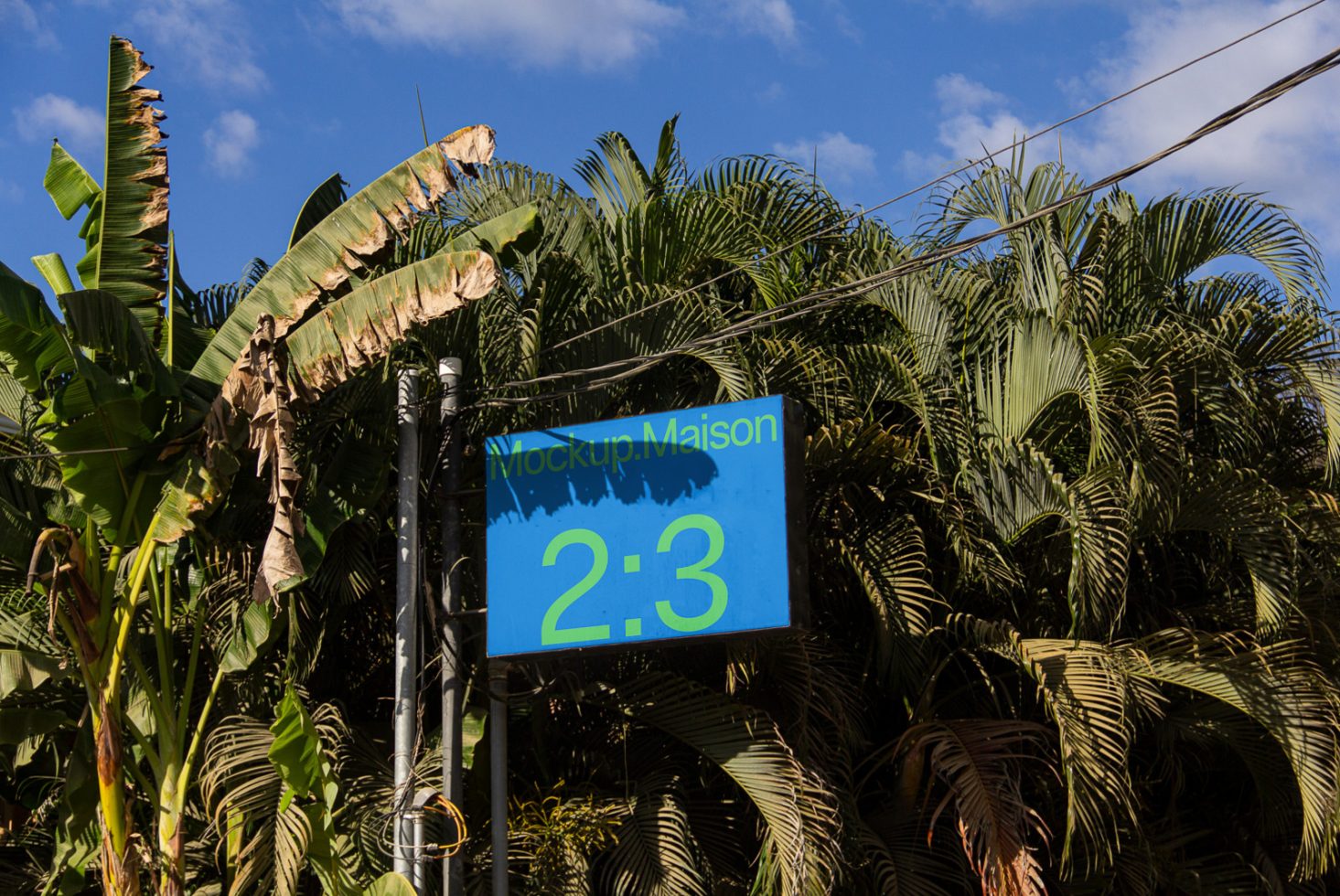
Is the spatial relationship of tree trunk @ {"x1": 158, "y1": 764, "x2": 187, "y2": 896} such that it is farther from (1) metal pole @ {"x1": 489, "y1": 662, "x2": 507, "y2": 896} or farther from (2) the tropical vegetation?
(1) metal pole @ {"x1": 489, "y1": 662, "x2": 507, "y2": 896}

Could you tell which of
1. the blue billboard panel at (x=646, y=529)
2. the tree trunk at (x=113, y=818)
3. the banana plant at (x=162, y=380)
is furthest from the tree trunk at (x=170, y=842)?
the blue billboard panel at (x=646, y=529)

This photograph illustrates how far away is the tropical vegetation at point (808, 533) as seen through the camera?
8609 millimetres

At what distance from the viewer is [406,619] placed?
8.05 meters

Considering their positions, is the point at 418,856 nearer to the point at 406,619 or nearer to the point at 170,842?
the point at 406,619

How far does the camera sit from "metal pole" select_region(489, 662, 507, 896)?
807 centimetres

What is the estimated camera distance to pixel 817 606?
10617mm

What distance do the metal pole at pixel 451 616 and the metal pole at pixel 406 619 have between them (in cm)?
23

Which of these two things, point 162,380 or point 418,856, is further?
point 162,380

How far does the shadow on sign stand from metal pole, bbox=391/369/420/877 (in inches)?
19.5

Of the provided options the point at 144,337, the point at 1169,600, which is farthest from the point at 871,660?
the point at 144,337

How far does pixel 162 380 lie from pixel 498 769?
284 cm

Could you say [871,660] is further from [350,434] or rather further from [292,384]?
[292,384]

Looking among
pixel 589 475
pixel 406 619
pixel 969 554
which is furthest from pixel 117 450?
pixel 969 554

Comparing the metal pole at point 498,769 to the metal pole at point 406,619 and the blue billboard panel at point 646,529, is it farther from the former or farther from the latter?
the metal pole at point 406,619
